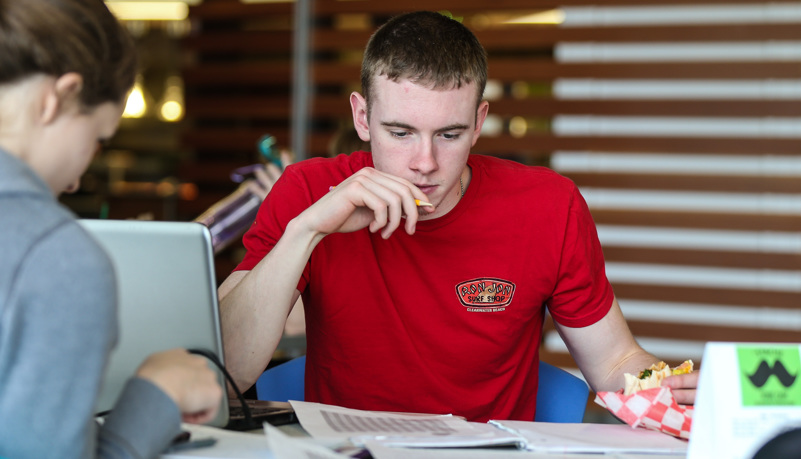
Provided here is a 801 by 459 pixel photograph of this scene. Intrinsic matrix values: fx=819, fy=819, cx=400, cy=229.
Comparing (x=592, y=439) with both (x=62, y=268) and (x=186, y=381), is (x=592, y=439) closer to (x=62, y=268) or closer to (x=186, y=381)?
(x=186, y=381)

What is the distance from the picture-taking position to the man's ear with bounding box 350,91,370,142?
1655 mm

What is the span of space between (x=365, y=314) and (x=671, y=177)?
2.58 meters

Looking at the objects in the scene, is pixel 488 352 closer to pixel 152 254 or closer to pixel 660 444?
pixel 660 444

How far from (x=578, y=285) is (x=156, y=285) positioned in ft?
2.86

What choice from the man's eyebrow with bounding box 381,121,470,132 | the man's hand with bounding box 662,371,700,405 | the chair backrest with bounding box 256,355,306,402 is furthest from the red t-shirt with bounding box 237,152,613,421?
the man's hand with bounding box 662,371,700,405

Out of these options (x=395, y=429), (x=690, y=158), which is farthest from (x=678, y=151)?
(x=395, y=429)

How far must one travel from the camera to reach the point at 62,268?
79 centimetres

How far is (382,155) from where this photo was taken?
1545 mm

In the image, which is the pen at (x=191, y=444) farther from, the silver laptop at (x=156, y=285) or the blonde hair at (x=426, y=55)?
the blonde hair at (x=426, y=55)

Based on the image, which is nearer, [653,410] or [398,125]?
[653,410]

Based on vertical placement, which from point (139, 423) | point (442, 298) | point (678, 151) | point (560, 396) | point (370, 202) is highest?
point (678, 151)

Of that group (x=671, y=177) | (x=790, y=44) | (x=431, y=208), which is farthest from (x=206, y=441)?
(x=790, y=44)

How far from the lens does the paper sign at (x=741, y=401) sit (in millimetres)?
964

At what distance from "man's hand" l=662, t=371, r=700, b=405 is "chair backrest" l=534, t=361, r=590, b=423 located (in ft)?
1.20
